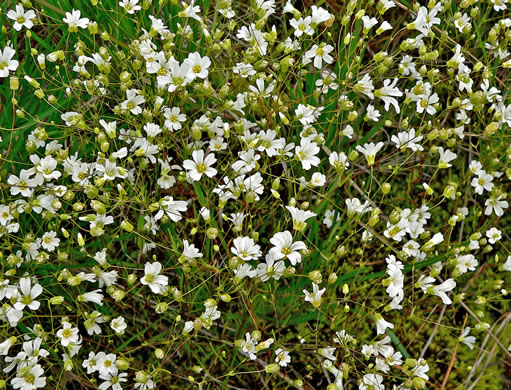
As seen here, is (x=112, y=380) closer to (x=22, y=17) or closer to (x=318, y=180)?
(x=318, y=180)

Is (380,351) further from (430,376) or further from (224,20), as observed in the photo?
(224,20)

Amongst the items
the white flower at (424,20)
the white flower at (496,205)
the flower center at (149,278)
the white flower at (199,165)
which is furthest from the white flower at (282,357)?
the white flower at (424,20)

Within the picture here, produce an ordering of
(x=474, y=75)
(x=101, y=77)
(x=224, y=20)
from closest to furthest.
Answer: (x=101, y=77), (x=224, y=20), (x=474, y=75)

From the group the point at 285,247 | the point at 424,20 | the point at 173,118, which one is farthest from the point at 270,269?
the point at 424,20

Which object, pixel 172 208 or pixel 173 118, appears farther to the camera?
pixel 173 118

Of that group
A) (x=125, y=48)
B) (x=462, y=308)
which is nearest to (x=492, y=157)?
(x=462, y=308)

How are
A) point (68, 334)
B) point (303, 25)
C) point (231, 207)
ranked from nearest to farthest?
point (68, 334) → point (303, 25) → point (231, 207)
